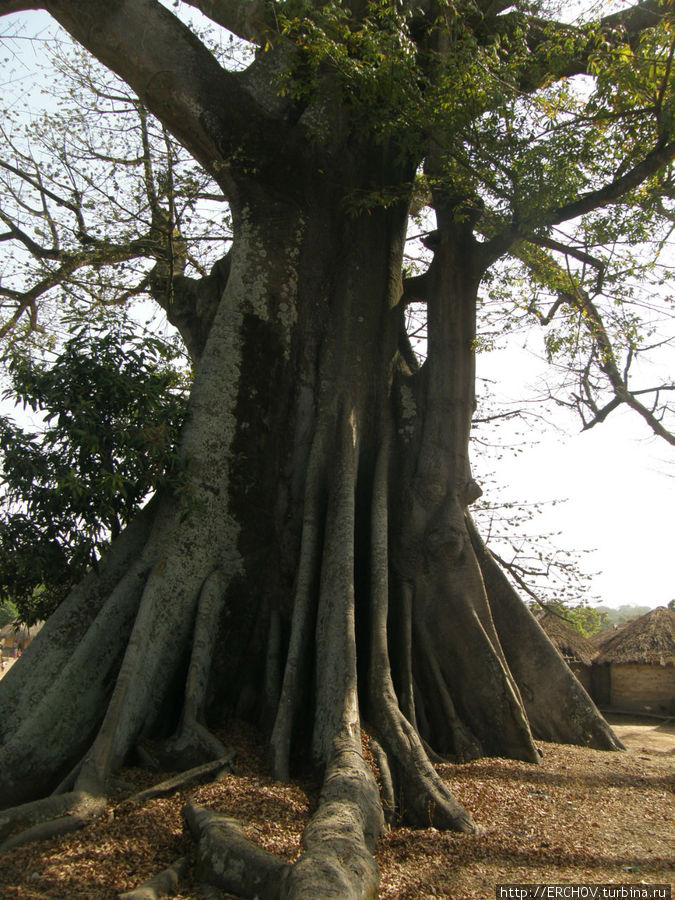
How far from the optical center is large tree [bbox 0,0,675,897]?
5.38 m

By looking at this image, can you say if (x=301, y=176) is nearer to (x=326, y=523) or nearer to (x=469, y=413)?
(x=469, y=413)

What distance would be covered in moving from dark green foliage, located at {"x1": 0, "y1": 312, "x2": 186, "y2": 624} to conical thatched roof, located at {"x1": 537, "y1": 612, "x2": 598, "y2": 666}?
46.2ft

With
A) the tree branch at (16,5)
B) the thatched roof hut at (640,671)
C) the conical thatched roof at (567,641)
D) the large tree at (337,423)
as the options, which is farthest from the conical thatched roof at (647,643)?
the tree branch at (16,5)

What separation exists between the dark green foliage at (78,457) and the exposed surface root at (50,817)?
197 cm

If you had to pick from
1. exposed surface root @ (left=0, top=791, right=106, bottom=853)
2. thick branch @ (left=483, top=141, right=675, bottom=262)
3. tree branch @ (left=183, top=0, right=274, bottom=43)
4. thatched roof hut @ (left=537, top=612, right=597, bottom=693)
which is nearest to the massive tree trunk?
exposed surface root @ (left=0, top=791, right=106, bottom=853)

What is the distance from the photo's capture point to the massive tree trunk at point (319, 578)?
5.16 m

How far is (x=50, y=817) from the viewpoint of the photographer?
14.1 feet

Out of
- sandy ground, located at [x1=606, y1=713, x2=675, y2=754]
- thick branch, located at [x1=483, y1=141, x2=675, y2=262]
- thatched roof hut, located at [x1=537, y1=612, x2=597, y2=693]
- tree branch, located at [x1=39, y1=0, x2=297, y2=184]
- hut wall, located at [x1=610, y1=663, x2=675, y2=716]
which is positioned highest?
Result: tree branch, located at [x1=39, y1=0, x2=297, y2=184]

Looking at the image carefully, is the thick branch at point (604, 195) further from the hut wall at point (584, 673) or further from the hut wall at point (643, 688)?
the hut wall at point (584, 673)

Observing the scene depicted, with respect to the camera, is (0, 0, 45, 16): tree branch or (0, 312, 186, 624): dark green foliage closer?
(0, 312, 186, 624): dark green foliage

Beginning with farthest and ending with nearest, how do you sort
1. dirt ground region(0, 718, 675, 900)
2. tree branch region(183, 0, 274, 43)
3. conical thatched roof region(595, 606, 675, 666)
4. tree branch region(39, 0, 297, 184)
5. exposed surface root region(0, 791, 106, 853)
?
1. conical thatched roof region(595, 606, 675, 666)
2. tree branch region(183, 0, 274, 43)
3. tree branch region(39, 0, 297, 184)
4. exposed surface root region(0, 791, 106, 853)
5. dirt ground region(0, 718, 675, 900)

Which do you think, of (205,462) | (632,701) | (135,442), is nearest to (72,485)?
(135,442)

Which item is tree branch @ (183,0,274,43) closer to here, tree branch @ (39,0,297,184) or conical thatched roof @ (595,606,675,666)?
tree branch @ (39,0,297,184)

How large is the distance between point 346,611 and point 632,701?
13.9 metres
